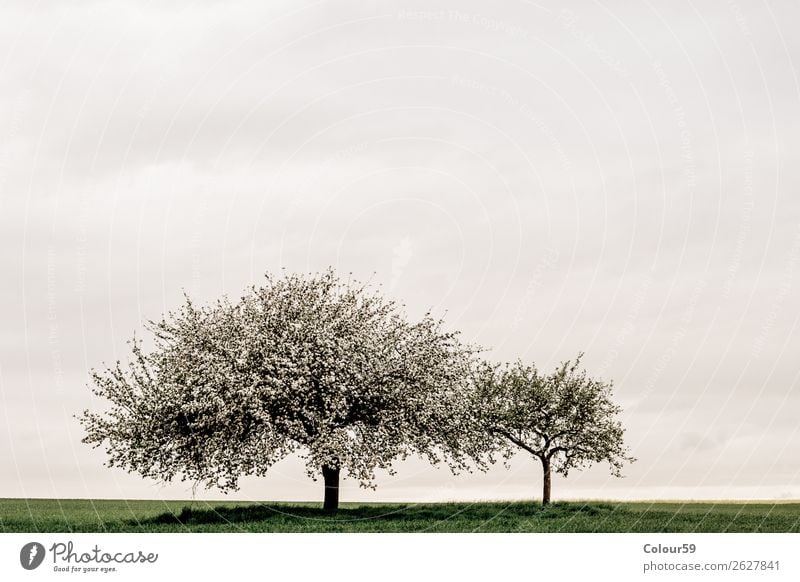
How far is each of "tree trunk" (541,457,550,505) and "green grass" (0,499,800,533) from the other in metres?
2.93

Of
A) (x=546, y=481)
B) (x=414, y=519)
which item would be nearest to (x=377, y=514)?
(x=414, y=519)

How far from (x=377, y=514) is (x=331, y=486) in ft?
9.77

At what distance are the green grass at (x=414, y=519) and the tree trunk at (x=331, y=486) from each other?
27.1 inches

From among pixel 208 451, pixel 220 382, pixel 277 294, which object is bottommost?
pixel 208 451

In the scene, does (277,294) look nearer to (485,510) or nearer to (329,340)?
(329,340)

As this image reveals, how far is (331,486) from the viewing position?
4131 cm

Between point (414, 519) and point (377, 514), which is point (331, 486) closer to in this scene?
point (377, 514)

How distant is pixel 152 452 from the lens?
40.3m

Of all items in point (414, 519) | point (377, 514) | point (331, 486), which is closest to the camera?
point (414, 519)

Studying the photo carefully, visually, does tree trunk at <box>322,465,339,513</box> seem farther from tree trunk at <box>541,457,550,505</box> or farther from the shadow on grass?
tree trunk at <box>541,457,550,505</box>

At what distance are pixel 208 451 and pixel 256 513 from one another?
3.46 m

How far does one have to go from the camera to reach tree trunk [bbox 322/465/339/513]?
4103 cm
